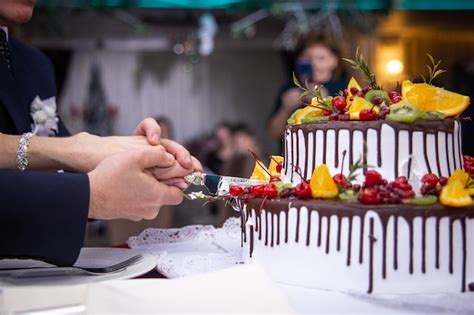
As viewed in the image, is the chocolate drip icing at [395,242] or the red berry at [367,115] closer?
the chocolate drip icing at [395,242]

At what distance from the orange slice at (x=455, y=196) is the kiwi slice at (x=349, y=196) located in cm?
18

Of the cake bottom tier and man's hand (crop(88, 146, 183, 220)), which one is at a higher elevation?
man's hand (crop(88, 146, 183, 220))

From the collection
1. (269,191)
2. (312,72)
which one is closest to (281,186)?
(269,191)

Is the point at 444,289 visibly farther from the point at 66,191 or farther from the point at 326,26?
the point at 326,26

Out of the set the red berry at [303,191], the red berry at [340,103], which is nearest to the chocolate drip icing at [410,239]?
the red berry at [303,191]

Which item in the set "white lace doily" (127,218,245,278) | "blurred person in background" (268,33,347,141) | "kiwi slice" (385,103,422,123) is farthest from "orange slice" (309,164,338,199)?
"blurred person in background" (268,33,347,141)

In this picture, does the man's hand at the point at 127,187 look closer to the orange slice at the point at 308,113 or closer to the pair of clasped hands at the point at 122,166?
the pair of clasped hands at the point at 122,166

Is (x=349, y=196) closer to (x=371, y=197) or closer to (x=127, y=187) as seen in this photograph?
(x=371, y=197)

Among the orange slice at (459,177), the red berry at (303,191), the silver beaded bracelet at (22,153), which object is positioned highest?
the silver beaded bracelet at (22,153)

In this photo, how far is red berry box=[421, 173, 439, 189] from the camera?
4.11 ft

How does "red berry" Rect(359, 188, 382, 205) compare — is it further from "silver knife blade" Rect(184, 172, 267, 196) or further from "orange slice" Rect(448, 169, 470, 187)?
"silver knife blade" Rect(184, 172, 267, 196)

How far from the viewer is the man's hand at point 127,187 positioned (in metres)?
Answer: 1.21

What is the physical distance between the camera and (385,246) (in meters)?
1.22

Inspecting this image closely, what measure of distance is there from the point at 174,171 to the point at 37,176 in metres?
0.37
